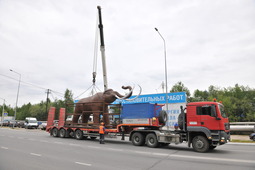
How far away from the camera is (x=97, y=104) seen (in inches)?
682

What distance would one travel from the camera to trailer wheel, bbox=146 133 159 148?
497 inches

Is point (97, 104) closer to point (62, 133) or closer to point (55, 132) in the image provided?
point (62, 133)

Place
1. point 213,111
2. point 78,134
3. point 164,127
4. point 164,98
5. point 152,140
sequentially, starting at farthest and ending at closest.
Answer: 1. point 164,98
2. point 78,134
3. point 164,127
4. point 152,140
5. point 213,111

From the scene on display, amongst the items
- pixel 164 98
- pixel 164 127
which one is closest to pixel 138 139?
pixel 164 127

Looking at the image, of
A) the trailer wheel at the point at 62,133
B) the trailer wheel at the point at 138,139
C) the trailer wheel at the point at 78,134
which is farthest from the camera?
the trailer wheel at the point at 62,133

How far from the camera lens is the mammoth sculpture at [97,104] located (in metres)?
16.8

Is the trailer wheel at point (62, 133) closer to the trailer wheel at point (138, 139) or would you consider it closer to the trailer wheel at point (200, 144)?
the trailer wheel at point (138, 139)

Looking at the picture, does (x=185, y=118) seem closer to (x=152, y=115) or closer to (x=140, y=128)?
(x=152, y=115)

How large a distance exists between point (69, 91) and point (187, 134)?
50.9 meters

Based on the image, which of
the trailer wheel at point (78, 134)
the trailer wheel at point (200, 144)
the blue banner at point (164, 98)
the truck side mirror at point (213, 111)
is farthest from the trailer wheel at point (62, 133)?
the truck side mirror at point (213, 111)

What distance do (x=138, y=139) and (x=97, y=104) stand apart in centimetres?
551

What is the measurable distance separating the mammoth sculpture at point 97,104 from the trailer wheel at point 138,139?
356 centimetres

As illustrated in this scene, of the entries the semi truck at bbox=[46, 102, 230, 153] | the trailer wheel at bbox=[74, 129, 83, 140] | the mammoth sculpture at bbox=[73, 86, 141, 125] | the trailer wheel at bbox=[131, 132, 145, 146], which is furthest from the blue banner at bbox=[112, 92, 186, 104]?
the trailer wheel at bbox=[131, 132, 145, 146]

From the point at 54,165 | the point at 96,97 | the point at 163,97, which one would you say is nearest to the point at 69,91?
the point at 163,97
